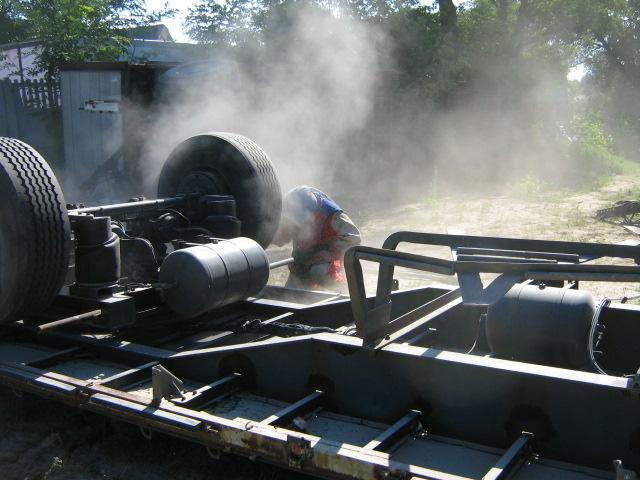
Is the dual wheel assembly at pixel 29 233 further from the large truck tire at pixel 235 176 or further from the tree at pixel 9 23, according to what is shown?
the tree at pixel 9 23

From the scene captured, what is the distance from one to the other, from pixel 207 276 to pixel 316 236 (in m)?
2.65

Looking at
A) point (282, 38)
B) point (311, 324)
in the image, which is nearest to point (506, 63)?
point (282, 38)

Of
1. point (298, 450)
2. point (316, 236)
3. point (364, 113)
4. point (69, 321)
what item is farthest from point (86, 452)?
point (364, 113)

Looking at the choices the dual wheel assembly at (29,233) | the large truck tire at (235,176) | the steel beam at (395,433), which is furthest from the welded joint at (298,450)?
the large truck tire at (235,176)

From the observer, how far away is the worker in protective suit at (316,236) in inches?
260

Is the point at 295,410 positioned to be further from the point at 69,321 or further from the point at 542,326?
the point at 69,321

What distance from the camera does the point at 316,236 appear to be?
6.61 metres

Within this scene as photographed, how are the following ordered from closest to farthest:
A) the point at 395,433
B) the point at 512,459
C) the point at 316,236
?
the point at 512,459 → the point at 395,433 → the point at 316,236

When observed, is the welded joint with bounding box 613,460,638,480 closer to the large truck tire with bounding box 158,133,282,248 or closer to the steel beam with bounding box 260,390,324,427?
the steel beam with bounding box 260,390,324,427

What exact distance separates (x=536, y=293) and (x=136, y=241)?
2538 millimetres

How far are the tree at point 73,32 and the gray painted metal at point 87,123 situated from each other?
4.36 ft

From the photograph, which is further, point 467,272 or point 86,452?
point 86,452

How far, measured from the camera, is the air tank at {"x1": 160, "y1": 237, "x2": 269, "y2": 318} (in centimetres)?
404

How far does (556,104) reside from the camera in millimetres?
19984
